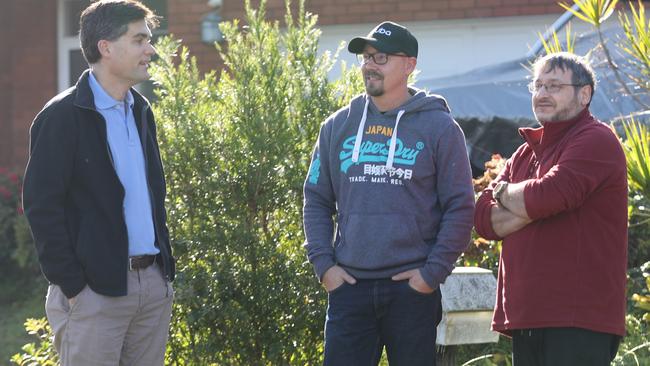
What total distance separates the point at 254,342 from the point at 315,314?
15.0 inches

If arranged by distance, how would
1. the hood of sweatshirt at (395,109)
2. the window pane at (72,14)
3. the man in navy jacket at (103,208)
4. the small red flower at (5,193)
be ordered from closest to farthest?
the man in navy jacket at (103,208)
the hood of sweatshirt at (395,109)
the small red flower at (5,193)
the window pane at (72,14)

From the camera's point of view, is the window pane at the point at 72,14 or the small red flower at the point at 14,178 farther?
the window pane at the point at 72,14

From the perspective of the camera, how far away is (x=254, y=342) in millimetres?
5879

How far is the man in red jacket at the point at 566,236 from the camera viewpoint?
4164mm

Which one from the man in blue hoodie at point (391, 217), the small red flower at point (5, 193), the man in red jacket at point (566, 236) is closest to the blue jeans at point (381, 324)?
the man in blue hoodie at point (391, 217)

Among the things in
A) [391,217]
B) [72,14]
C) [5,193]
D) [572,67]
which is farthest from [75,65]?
[572,67]

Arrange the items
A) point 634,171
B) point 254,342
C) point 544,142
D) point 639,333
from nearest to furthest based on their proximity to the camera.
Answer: point 544,142 < point 634,171 < point 254,342 < point 639,333

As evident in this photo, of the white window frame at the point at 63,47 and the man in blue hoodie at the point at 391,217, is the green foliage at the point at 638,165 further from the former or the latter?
the white window frame at the point at 63,47

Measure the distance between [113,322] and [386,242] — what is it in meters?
1.17

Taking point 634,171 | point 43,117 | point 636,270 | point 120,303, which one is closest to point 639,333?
point 636,270

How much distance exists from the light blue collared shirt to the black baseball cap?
1.03m

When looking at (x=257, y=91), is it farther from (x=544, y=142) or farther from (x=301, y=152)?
(x=544, y=142)

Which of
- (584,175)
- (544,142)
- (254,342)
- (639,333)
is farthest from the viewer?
(639,333)

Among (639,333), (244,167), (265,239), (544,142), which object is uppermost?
(544,142)
